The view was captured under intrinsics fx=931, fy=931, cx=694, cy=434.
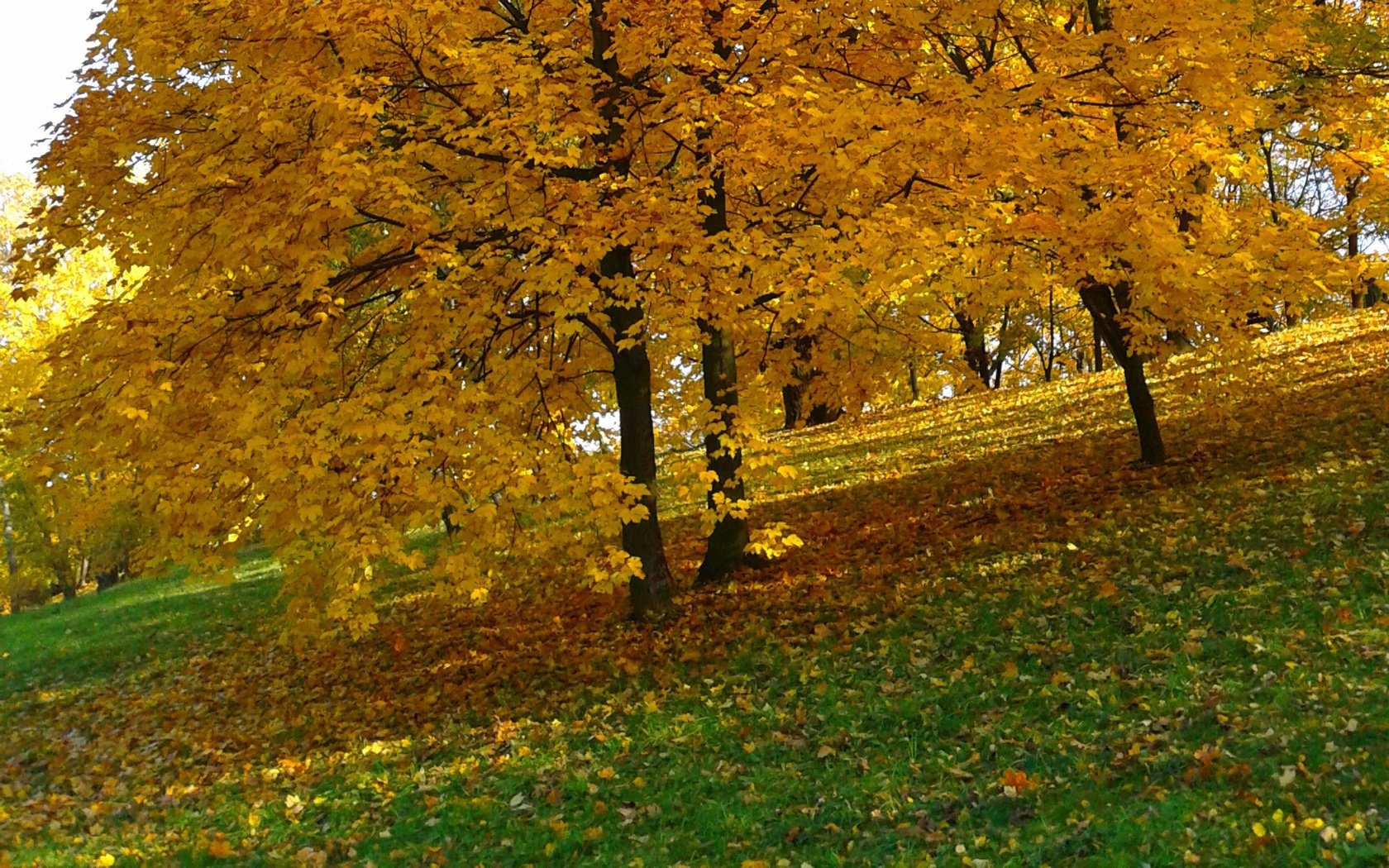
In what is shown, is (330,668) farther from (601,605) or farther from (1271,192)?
(1271,192)

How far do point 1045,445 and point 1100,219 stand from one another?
522cm

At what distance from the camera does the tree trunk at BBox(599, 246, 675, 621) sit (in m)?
9.07

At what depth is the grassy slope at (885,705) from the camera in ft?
17.6

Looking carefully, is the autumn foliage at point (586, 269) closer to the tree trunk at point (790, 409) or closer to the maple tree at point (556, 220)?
the maple tree at point (556, 220)

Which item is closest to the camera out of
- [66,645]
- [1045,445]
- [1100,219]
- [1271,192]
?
[1100,219]

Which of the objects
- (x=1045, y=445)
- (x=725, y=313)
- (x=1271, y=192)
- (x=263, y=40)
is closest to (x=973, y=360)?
(x=1271, y=192)

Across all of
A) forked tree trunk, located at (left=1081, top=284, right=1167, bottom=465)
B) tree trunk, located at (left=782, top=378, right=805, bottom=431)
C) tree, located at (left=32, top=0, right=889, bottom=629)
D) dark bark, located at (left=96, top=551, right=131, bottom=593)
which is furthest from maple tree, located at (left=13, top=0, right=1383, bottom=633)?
dark bark, located at (left=96, top=551, right=131, bottom=593)

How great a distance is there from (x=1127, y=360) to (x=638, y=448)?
226 inches

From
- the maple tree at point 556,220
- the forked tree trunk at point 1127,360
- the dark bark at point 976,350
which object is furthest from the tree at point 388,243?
the dark bark at point 976,350

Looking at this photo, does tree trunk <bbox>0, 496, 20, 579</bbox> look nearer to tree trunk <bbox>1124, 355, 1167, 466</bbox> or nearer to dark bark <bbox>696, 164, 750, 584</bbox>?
dark bark <bbox>696, 164, 750, 584</bbox>

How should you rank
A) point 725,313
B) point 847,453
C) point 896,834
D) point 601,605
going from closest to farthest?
point 896,834 < point 725,313 < point 601,605 < point 847,453

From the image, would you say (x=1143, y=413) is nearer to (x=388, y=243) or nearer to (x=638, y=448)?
(x=638, y=448)

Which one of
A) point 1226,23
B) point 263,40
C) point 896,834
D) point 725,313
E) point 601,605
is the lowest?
point 896,834

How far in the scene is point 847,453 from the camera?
16.5 metres
